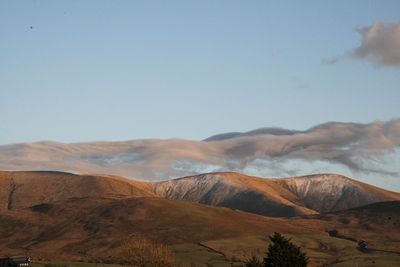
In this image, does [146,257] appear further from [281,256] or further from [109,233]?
[109,233]

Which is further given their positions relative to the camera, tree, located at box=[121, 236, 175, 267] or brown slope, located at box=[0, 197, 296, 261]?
brown slope, located at box=[0, 197, 296, 261]

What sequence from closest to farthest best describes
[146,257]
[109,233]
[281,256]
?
1. [281,256]
2. [146,257]
3. [109,233]

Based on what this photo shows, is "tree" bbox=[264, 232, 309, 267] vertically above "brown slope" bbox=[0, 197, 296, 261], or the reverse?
"tree" bbox=[264, 232, 309, 267]

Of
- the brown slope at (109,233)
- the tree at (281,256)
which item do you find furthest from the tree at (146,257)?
the brown slope at (109,233)

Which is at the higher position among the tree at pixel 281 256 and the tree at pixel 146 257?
the tree at pixel 281 256

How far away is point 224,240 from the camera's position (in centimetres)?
16100

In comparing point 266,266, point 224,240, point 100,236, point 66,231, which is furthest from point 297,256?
A: point 66,231

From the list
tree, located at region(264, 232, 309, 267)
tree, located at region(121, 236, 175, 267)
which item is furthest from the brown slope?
tree, located at region(264, 232, 309, 267)

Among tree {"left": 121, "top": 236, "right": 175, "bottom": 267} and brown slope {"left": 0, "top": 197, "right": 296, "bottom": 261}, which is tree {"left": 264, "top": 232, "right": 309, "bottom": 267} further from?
brown slope {"left": 0, "top": 197, "right": 296, "bottom": 261}

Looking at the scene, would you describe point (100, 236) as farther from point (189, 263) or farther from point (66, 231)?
point (189, 263)

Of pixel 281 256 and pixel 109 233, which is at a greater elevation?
pixel 281 256

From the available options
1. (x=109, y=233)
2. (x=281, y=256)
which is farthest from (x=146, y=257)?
(x=109, y=233)

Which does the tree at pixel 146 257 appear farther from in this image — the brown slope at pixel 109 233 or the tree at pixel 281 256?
the brown slope at pixel 109 233

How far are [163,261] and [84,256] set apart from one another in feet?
237
